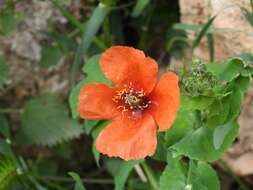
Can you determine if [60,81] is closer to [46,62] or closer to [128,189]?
[46,62]

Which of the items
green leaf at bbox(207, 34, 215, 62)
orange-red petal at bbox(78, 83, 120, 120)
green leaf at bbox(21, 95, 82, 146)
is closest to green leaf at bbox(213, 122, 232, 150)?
orange-red petal at bbox(78, 83, 120, 120)

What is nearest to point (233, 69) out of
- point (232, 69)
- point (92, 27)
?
point (232, 69)

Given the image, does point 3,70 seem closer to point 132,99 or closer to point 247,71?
point 132,99

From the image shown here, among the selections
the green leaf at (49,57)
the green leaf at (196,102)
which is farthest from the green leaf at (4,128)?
the green leaf at (196,102)

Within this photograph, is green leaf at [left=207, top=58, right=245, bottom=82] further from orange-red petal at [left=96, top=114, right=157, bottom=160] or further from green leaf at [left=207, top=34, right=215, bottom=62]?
green leaf at [left=207, top=34, right=215, bottom=62]

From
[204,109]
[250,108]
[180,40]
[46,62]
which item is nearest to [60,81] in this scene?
[46,62]

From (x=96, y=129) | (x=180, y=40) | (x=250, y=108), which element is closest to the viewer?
(x=96, y=129)
